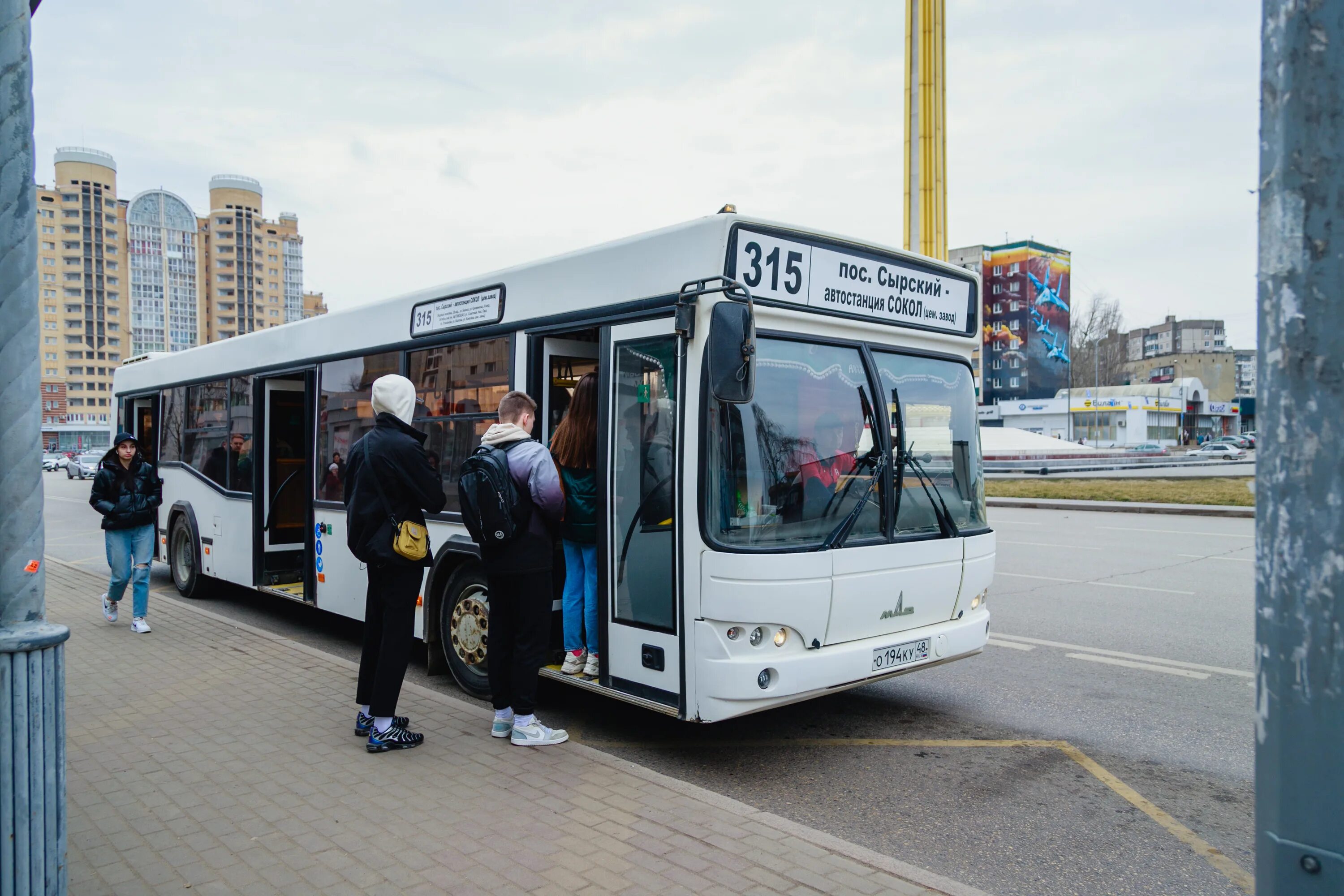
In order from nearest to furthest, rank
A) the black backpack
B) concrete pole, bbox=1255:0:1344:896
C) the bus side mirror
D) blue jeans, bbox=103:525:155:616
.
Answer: concrete pole, bbox=1255:0:1344:896 → the bus side mirror → the black backpack → blue jeans, bbox=103:525:155:616

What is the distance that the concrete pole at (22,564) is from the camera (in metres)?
2.62

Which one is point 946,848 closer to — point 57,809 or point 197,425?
point 57,809

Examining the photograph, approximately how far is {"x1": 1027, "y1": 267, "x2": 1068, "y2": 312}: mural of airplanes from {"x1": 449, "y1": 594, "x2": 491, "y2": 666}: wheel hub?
9668 centimetres

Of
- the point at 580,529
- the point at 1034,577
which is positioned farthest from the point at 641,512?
the point at 1034,577

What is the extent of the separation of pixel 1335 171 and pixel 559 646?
5.03 m

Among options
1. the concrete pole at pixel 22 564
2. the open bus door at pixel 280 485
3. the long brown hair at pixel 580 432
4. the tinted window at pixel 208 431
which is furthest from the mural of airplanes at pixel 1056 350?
the concrete pole at pixel 22 564

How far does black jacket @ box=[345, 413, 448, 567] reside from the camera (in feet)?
17.1

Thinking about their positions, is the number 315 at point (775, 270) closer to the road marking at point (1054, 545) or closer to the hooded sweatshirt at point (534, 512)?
the hooded sweatshirt at point (534, 512)

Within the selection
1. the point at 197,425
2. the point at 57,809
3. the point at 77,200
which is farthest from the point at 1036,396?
the point at 77,200

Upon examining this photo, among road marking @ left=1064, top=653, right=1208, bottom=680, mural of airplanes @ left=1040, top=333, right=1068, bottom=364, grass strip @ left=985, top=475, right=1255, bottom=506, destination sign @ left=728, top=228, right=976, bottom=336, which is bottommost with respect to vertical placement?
road marking @ left=1064, top=653, right=1208, bottom=680

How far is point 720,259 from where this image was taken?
4.82m

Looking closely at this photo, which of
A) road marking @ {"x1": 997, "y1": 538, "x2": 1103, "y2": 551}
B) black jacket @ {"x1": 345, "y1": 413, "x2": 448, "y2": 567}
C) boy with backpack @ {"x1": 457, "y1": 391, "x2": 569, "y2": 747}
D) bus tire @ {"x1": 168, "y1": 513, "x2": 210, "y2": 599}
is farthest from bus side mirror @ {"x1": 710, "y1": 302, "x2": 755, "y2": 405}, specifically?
road marking @ {"x1": 997, "y1": 538, "x2": 1103, "y2": 551}

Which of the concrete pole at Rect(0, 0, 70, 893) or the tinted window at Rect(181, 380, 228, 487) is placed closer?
the concrete pole at Rect(0, 0, 70, 893)

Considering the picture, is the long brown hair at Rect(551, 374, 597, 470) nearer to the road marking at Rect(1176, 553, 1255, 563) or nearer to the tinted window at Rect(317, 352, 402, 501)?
the tinted window at Rect(317, 352, 402, 501)
